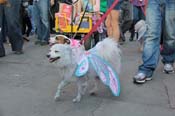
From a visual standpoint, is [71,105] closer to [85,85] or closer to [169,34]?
[85,85]

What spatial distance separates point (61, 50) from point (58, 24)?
3.92 meters

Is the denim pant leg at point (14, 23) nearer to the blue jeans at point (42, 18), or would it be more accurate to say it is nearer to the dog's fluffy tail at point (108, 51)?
the blue jeans at point (42, 18)

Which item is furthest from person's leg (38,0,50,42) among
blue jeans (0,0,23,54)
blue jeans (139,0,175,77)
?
blue jeans (139,0,175,77)

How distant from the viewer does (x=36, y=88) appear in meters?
5.64

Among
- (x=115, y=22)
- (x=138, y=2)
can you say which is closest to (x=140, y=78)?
(x=115, y=22)

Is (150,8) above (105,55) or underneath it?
above

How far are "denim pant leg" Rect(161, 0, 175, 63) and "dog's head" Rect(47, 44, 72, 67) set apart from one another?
1.84 meters

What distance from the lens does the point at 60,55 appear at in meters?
4.69

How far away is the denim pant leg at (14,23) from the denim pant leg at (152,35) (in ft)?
10.9

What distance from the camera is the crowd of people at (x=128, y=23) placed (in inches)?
227

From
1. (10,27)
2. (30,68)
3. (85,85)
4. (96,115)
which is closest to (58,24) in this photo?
(10,27)

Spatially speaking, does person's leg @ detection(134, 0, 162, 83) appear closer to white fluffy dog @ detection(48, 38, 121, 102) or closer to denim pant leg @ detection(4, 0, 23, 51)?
white fluffy dog @ detection(48, 38, 121, 102)

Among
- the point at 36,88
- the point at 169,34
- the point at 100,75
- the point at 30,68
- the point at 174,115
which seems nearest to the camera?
the point at 174,115

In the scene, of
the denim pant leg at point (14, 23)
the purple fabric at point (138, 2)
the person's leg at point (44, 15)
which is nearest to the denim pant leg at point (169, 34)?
the denim pant leg at point (14, 23)
